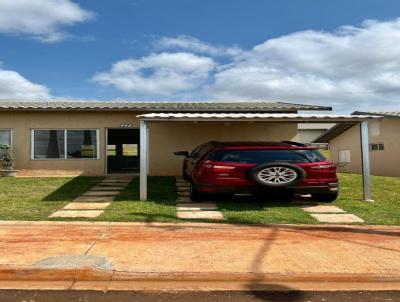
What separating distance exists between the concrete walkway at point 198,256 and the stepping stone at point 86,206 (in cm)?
155

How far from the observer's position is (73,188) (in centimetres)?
1237

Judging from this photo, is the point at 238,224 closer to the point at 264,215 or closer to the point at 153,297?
the point at 264,215

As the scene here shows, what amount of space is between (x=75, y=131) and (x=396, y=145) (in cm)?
1378

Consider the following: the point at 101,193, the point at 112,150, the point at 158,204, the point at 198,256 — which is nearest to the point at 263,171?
the point at 158,204

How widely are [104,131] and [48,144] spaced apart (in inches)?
78.8

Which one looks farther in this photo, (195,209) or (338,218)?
(195,209)

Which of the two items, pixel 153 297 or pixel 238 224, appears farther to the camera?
pixel 238 224

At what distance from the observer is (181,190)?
40.2 feet

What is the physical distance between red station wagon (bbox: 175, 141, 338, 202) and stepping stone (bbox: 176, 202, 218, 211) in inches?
8.6

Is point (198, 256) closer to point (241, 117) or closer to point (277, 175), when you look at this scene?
point (277, 175)

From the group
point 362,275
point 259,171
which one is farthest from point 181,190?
point 362,275

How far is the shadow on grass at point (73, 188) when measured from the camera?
10831 millimetres

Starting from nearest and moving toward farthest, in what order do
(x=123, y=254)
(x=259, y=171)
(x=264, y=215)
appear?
1. (x=123, y=254)
2. (x=264, y=215)
3. (x=259, y=171)

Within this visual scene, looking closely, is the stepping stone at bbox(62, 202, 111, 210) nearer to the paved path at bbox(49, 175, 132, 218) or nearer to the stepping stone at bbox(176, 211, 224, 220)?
the paved path at bbox(49, 175, 132, 218)
